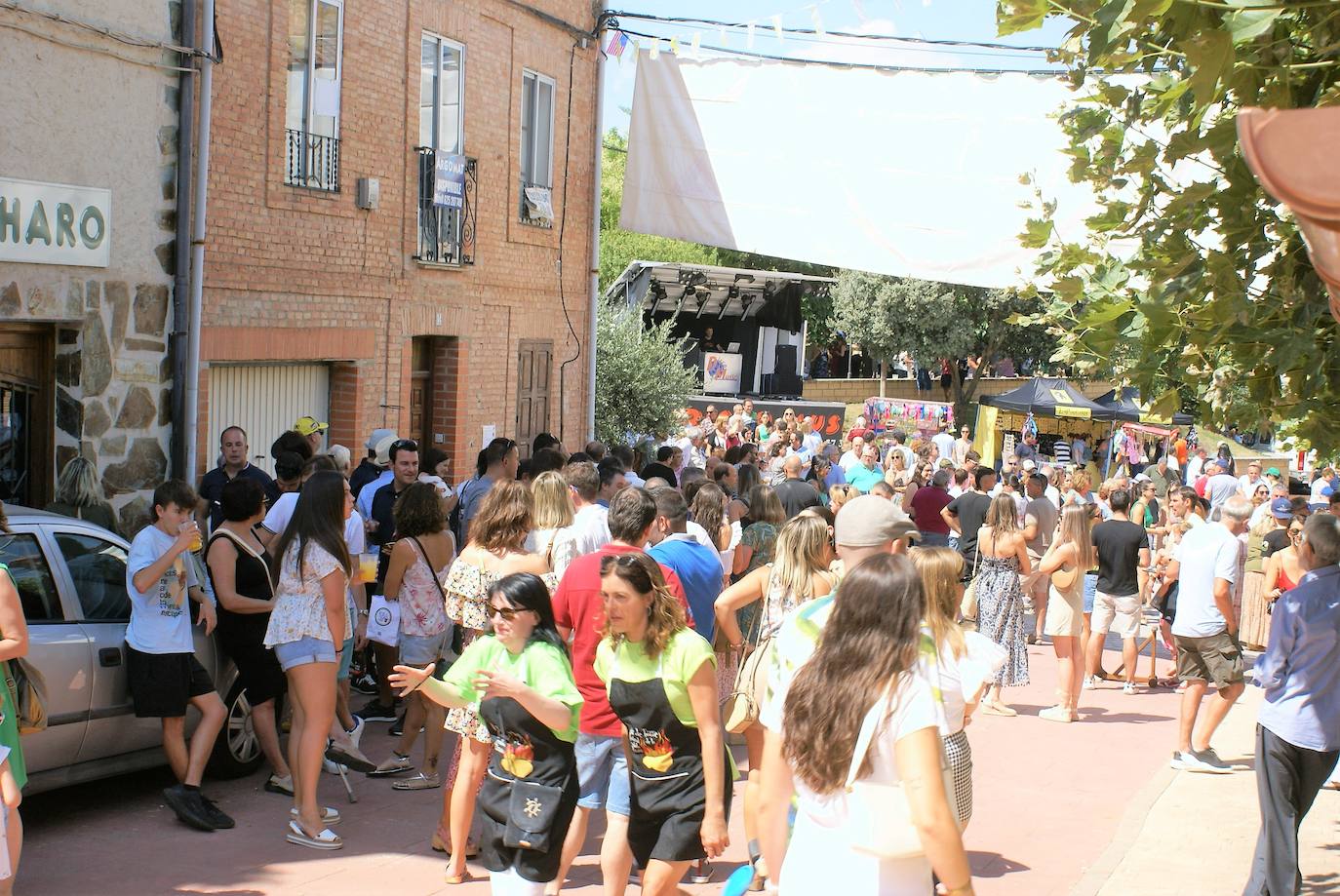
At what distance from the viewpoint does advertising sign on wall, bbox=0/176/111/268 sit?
9812mm

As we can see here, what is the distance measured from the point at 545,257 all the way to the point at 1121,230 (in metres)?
12.2

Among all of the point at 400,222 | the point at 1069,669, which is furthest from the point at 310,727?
the point at 400,222

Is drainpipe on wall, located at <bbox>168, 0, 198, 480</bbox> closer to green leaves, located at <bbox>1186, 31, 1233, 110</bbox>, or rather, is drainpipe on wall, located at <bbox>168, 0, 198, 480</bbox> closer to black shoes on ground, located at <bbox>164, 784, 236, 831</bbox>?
black shoes on ground, located at <bbox>164, 784, 236, 831</bbox>

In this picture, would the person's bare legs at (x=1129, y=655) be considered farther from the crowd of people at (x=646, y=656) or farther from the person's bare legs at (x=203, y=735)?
the person's bare legs at (x=203, y=735)

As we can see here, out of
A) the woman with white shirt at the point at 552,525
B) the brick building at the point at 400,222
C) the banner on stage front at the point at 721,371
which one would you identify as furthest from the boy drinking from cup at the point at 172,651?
the banner on stage front at the point at 721,371

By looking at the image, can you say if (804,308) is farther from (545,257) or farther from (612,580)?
(612,580)

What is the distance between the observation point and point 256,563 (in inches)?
307

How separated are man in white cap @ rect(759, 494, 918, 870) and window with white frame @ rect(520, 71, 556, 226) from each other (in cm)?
Answer: 1248

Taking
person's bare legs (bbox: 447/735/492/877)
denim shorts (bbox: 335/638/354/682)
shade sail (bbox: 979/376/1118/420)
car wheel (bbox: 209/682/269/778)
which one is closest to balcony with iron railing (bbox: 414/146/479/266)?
denim shorts (bbox: 335/638/354/682)

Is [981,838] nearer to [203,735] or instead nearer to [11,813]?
[203,735]

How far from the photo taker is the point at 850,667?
383cm

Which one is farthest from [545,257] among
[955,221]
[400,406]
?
[955,221]

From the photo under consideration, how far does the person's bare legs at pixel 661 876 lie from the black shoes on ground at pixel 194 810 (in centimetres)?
295

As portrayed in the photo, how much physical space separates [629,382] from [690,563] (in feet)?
43.0
